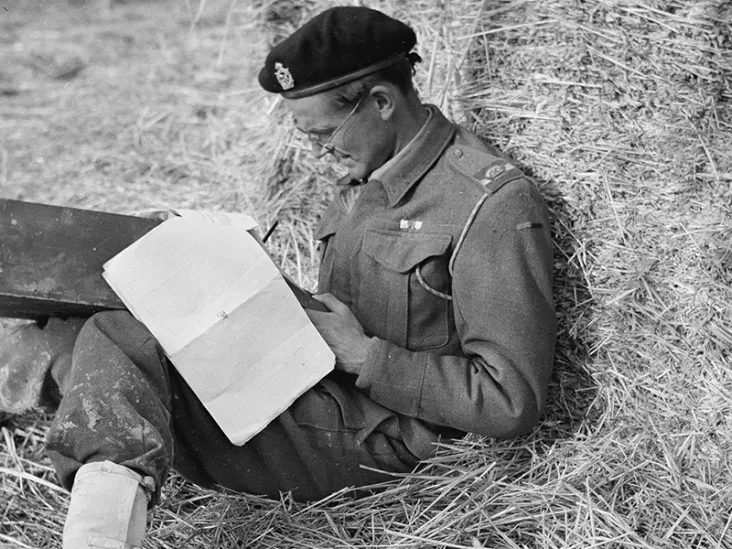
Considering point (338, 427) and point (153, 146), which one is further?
point (153, 146)

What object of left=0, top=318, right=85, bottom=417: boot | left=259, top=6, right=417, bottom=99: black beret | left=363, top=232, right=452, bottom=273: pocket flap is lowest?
left=0, top=318, right=85, bottom=417: boot

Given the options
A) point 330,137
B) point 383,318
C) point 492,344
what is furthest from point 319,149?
point 492,344

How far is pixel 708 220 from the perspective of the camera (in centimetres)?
231

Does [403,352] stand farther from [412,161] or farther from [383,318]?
[412,161]

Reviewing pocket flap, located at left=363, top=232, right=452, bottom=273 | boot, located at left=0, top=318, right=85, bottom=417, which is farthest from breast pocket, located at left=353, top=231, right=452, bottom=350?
boot, located at left=0, top=318, right=85, bottom=417

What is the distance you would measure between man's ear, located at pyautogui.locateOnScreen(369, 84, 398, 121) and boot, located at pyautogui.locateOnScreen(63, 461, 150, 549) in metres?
1.10

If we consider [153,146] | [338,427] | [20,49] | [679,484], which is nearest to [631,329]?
[679,484]

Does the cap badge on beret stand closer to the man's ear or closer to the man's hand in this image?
the man's ear

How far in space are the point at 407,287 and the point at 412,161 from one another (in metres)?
0.33

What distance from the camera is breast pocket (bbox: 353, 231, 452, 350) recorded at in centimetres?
243

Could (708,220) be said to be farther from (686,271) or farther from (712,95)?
(712,95)

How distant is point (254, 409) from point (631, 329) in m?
0.96

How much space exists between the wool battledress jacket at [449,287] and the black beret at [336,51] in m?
0.22

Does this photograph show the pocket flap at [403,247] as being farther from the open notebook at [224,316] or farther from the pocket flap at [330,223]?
the open notebook at [224,316]
